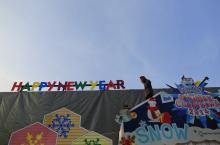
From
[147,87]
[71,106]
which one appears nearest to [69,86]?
[71,106]

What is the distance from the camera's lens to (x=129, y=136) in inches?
268

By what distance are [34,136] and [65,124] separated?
3.74 feet

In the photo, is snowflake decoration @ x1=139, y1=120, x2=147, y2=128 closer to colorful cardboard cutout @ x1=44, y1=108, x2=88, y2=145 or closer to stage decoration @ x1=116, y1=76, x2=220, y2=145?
stage decoration @ x1=116, y1=76, x2=220, y2=145

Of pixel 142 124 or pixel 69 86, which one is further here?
pixel 69 86

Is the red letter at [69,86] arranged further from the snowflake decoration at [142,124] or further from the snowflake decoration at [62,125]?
the snowflake decoration at [142,124]

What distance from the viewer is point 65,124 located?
10.4 meters

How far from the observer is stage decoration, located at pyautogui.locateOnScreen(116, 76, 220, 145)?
6.77 metres

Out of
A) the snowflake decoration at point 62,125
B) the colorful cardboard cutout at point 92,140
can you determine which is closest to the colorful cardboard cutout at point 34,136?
the snowflake decoration at point 62,125

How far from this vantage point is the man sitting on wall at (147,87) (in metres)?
8.43

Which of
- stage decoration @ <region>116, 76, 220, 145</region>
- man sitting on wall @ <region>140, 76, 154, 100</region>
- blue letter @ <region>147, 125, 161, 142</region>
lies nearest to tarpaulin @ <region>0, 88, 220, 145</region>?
man sitting on wall @ <region>140, 76, 154, 100</region>

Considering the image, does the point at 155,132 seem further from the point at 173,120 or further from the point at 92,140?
the point at 92,140

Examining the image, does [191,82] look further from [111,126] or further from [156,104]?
[111,126]

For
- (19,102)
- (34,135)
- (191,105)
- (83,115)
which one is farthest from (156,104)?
(19,102)

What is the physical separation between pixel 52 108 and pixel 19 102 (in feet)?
4.49
